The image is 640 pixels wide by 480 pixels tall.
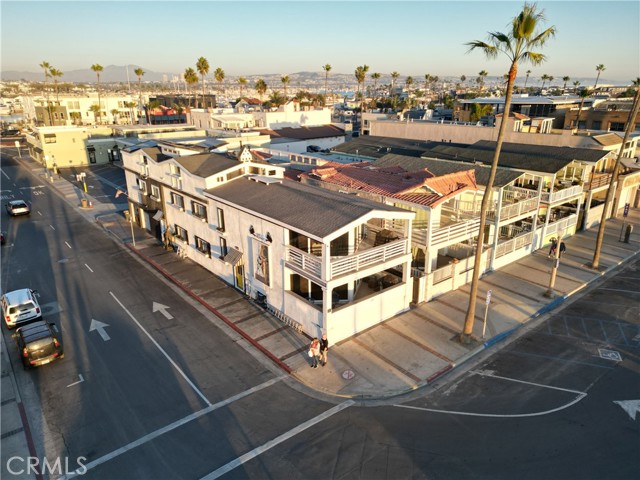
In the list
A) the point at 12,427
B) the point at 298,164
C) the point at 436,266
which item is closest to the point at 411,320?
the point at 436,266

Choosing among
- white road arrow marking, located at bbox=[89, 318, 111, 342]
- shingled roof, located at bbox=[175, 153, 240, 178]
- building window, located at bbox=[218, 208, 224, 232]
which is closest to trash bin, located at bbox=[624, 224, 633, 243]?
shingled roof, located at bbox=[175, 153, 240, 178]

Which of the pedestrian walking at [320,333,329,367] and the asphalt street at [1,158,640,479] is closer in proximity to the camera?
the asphalt street at [1,158,640,479]

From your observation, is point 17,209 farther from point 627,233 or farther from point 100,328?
point 627,233

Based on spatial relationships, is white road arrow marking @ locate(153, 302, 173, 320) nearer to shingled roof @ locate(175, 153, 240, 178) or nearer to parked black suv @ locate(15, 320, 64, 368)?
parked black suv @ locate(15, 320, 64, 368)

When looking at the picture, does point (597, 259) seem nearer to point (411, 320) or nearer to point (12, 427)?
point (411, 320)

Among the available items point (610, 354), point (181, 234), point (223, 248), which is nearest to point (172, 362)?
point (223, 248)

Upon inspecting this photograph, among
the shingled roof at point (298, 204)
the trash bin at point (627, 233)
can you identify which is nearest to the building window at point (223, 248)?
the shingled roof at point (298, 204)
